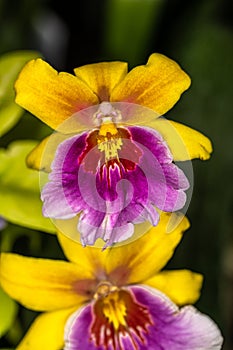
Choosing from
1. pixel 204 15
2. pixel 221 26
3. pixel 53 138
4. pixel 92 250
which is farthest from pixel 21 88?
pixel 204 15

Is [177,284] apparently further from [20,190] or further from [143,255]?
[20,190]

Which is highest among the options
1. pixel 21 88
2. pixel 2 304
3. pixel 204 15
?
pixel 21 88

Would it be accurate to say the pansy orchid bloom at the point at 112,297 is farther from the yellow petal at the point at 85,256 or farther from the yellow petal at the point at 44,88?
the yellow petal at the point at 44,88

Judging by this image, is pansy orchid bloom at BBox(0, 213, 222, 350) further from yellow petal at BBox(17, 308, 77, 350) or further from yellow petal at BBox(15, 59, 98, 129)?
yellow petal at BBox(15, 59, 98, 129)

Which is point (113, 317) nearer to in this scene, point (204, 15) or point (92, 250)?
point (92, 250)

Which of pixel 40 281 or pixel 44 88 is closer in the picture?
pixel 44 88

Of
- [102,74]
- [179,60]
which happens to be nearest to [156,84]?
[102,74]
